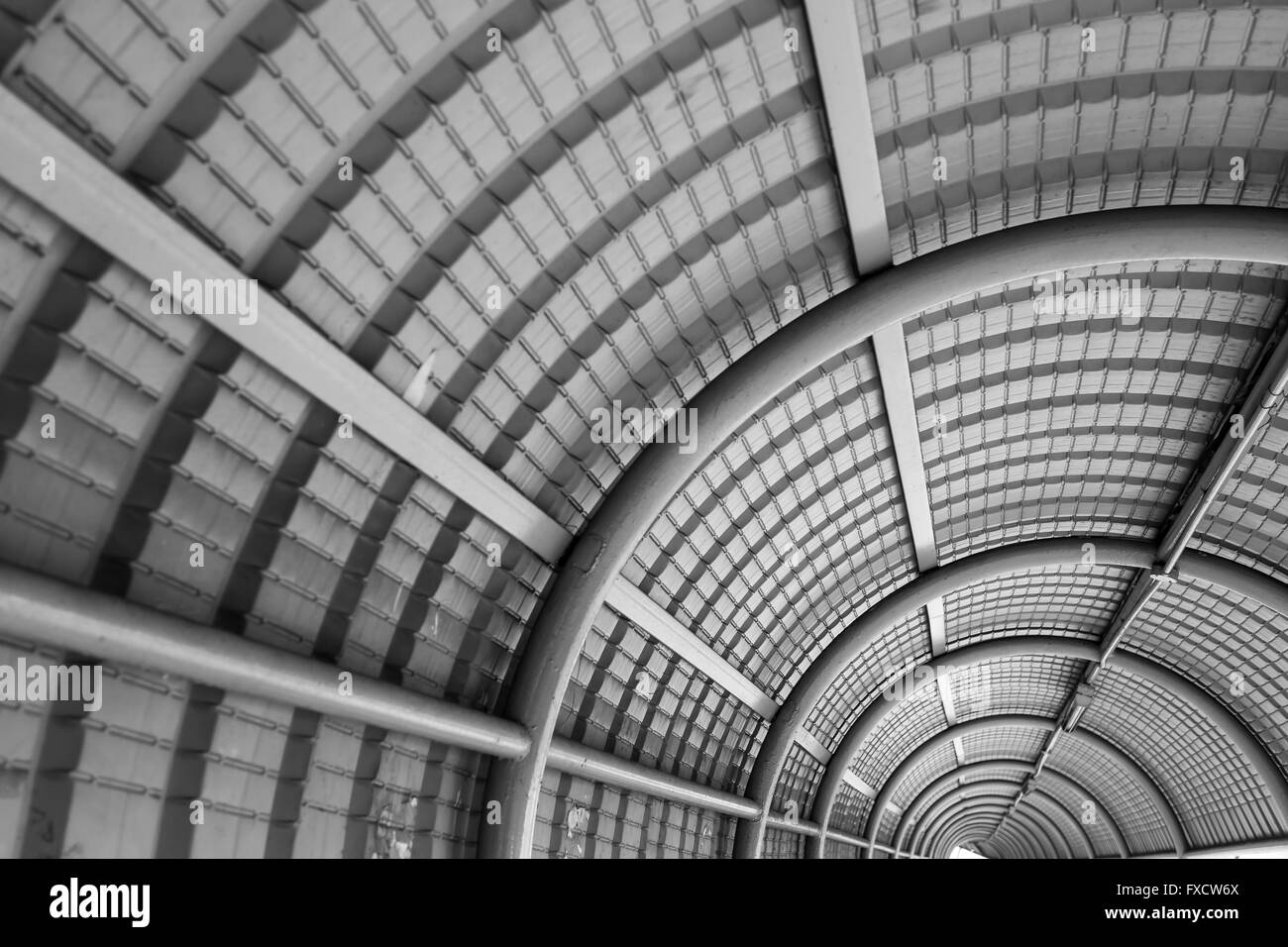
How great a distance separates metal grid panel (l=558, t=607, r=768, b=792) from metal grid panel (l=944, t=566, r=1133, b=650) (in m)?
8.06

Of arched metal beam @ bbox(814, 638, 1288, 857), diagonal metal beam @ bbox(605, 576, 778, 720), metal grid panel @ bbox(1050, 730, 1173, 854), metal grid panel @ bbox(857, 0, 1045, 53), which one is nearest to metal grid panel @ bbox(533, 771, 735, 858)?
diagonal metal beam @ bbox(605, 576, 778, 720)

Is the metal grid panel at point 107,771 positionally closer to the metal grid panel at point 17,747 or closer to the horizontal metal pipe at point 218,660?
the metal grid panel at point 17,747

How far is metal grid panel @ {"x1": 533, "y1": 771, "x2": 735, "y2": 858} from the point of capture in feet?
45.9

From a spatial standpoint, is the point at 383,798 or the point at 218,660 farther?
the point at 383,798

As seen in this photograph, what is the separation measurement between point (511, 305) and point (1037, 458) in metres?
13.8

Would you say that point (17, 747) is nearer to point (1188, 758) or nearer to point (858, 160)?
point (858, 160)

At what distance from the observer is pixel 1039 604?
2852 centimetres

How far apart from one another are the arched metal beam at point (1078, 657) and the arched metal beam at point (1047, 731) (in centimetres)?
886

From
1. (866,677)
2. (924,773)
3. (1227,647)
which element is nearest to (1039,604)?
(1227,647)

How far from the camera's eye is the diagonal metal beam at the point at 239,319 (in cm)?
605

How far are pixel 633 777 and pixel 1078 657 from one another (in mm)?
20796

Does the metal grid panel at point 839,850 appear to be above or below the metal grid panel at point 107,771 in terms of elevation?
above

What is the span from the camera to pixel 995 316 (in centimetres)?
1565

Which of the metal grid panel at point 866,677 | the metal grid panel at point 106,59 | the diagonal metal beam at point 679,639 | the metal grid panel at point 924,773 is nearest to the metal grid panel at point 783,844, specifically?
the metal grid panel at point 866,677
